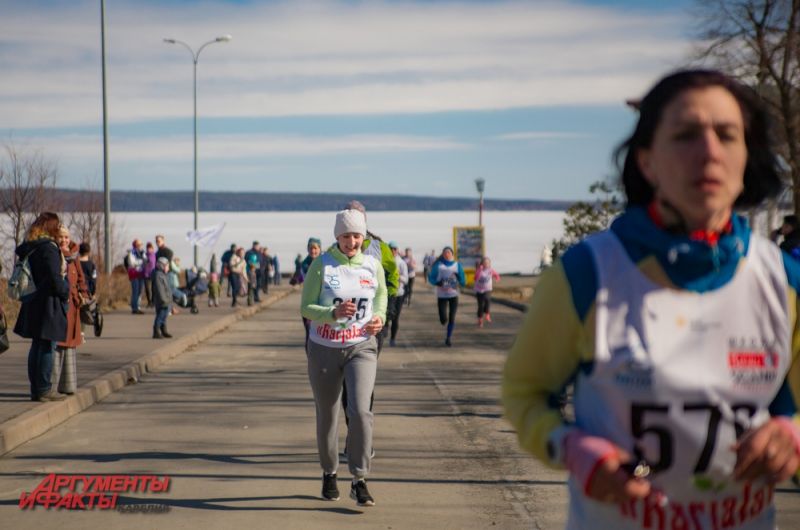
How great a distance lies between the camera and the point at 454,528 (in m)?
6.79

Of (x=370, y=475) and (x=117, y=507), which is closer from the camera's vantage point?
(x=117, y=507)

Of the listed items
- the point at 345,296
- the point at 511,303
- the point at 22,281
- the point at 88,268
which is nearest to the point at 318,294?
the point at 345,296

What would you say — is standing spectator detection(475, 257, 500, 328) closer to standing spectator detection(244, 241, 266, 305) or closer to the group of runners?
standing spectator detection(244, 241, 266, 305)

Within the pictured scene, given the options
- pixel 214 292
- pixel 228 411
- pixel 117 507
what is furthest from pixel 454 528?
pixel 214 292

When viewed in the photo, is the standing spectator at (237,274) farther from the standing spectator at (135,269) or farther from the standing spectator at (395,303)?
the standing spectator at (395,303)

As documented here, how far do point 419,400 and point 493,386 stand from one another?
5.86 feet

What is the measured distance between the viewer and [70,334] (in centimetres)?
1202

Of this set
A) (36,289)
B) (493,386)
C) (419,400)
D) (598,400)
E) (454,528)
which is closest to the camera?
(598,400)

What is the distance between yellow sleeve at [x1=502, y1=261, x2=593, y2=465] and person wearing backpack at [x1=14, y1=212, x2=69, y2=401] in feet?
32.6

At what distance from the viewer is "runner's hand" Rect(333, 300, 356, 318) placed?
24.1ft

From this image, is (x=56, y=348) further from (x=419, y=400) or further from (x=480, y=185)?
(x=480, y=185)

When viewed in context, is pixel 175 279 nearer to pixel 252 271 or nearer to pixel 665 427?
pixel 252 271

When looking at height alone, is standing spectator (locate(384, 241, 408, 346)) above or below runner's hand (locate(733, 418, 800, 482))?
below

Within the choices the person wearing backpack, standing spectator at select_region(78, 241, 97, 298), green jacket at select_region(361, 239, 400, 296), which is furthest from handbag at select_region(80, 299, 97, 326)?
standing spectator at select_region(78, 241, 97, 298)
